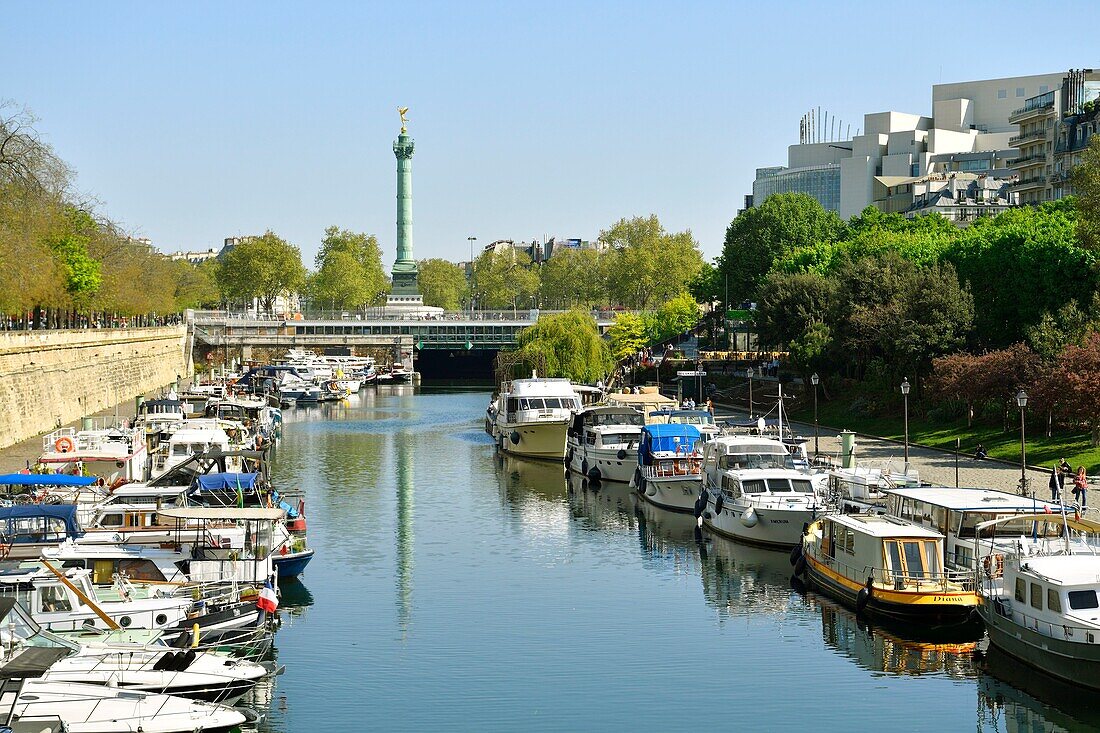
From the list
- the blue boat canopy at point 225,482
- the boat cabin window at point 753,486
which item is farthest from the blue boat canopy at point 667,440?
the blue boat canopy at point 225,482

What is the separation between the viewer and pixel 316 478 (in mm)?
65938

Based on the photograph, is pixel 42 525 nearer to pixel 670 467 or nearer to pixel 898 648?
pixel 898 648

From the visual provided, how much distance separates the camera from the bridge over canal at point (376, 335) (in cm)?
15612

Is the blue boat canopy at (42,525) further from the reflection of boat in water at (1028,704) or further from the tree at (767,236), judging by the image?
the tree at (767,236)

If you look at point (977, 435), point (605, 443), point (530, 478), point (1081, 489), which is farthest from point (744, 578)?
point (977, 435)

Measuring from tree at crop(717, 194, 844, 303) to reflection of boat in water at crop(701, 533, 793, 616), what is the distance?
3371 inches

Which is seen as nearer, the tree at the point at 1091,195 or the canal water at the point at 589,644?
the canal water at the point at 589,644

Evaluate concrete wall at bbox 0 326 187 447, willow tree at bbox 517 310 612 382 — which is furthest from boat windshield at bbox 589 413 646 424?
willow tree at bbox 517 310 612 382

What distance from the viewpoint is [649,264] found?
581ft

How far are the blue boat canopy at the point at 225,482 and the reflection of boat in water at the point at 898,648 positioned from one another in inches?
704

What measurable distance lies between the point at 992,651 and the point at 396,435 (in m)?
59.7

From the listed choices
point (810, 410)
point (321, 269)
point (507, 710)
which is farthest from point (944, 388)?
point (321, 269)

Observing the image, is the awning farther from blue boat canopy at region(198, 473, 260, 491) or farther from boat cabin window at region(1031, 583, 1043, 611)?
boat cabin window at region(1031, 583, 1043, 611)

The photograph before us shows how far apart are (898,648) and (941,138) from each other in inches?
6495
